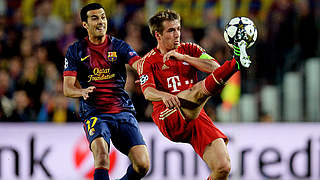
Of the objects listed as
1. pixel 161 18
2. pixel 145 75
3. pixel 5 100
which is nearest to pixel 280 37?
pixel 5 100

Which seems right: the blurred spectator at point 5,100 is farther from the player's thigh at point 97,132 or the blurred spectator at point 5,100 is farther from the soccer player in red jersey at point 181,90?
the soccer player in red jersey at point 181,90

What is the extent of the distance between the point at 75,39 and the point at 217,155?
5.48 m

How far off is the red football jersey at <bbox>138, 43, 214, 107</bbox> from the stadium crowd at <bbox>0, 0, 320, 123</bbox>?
343cm

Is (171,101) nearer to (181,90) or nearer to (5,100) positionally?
(181,90)

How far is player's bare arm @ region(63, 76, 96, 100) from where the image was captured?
6.41m

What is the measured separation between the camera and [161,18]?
675 centimetres

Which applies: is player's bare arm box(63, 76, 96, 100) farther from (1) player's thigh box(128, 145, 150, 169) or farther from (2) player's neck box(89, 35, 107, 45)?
(1) player's thigh box(128, 145, 150, 169)

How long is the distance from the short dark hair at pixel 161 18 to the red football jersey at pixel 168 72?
27cm

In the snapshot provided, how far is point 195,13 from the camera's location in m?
13.1

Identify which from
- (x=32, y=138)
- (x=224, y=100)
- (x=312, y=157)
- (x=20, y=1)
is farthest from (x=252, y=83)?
(x=20, y=1)

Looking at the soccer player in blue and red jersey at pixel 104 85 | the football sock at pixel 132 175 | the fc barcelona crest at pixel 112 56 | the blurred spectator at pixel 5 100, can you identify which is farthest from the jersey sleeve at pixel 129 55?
the blurred spectator at pixel 5 100

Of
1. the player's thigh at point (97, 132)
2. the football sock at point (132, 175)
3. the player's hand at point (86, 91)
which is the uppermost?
the player's hand at point (86, 91)

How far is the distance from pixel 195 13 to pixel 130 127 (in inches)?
261

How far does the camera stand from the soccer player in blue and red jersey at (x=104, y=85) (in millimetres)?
6742
